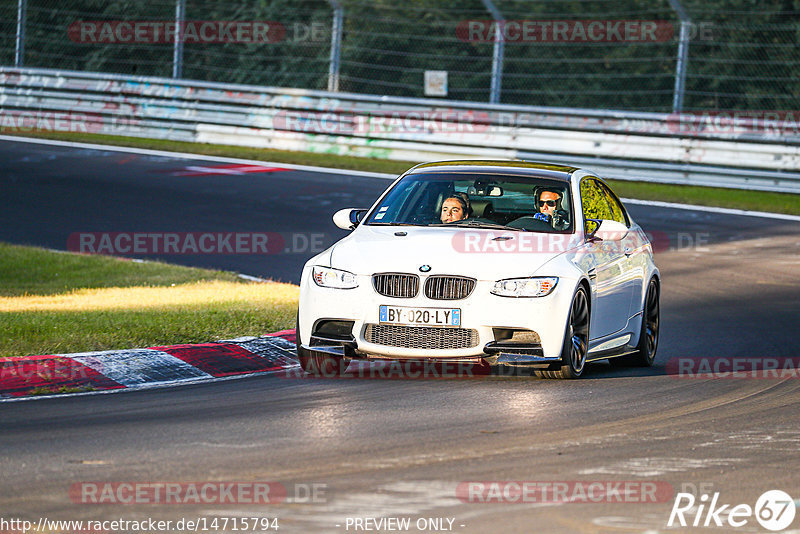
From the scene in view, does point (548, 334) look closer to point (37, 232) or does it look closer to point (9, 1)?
point (37, 232)

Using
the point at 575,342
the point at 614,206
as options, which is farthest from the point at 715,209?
the point at 575,342

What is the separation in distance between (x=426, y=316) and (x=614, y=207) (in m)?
3.04

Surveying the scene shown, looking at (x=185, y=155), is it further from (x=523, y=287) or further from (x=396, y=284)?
(x=523, y=287)

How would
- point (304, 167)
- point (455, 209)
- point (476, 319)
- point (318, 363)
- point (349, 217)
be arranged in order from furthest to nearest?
point (304, 167) → point (349, 217) → point (455, 209) → point (318, 363) → point (476, 319)

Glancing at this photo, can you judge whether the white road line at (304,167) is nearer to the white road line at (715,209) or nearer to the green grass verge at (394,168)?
the white road line at (715,209)

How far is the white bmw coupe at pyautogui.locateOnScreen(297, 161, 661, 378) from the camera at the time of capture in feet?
29.7

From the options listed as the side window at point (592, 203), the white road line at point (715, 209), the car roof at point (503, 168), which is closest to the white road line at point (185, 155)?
the white road line at point (715, 209)

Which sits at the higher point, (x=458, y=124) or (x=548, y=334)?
(x=458, y=124)

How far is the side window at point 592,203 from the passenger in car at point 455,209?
0.85m

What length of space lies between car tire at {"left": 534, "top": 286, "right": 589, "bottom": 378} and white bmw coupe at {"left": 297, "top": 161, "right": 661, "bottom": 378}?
11 millimetres

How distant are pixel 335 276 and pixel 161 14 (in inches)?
955

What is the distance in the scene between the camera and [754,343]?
37.6 feet

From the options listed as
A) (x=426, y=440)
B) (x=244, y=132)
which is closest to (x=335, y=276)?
(x=426, y=440)

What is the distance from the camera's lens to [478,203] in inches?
415
